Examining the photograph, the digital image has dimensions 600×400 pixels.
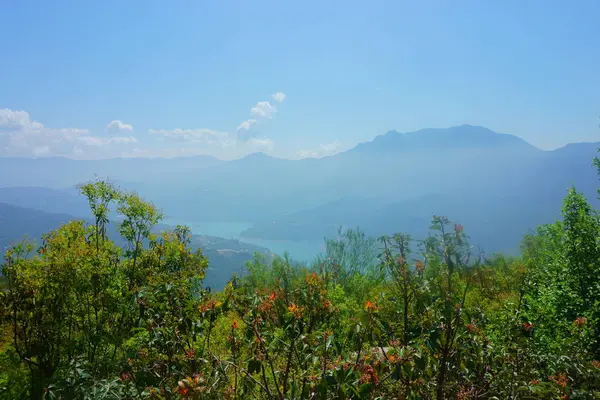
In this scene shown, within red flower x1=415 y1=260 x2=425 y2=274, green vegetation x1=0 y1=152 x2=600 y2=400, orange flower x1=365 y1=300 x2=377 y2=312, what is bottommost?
green vegetation x1=0 y1=152 x2=600 y2=400

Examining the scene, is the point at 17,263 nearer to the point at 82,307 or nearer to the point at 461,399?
the point at 82,307

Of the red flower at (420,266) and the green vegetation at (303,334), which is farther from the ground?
the red flower at (420,266)

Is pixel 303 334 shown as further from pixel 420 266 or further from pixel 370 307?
pixel 420 266

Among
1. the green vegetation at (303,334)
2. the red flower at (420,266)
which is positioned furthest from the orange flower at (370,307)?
the red flower at (420,266)

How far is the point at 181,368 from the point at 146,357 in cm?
38

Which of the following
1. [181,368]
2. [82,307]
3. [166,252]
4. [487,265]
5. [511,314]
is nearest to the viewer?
[487,265]

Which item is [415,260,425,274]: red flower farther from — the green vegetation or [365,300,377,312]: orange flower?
[365,300,377,312]: orange flower

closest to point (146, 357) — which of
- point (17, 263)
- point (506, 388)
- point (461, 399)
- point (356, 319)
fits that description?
point (356, 319)

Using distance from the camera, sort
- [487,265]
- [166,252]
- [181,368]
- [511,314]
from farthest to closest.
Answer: [166,252]
[511,314]
[181,368]
[487,265]

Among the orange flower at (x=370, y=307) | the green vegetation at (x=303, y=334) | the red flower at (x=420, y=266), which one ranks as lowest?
the green vegetation at (x=303, y=334)

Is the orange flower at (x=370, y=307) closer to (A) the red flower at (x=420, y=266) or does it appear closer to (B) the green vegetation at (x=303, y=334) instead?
(B) the green vegetation at (x=303, y=334)

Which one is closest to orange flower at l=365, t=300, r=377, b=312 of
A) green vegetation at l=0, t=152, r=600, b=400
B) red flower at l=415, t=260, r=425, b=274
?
green vegetation at l=0, t=152, r=600, b=400

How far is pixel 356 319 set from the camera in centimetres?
306

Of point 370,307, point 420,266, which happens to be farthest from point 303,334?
point 420,266
